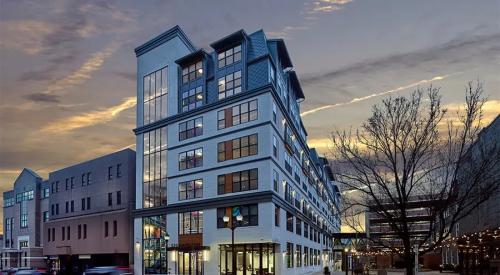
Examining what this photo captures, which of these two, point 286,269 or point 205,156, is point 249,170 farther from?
point 286,269

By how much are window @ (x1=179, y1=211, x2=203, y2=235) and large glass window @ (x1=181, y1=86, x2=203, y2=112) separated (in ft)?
40.0

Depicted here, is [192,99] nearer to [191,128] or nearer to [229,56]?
[191,128]

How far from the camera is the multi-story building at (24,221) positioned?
3907 inches

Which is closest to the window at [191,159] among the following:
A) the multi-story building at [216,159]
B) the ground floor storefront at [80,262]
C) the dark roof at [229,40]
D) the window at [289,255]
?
the multi-story building at [216,159]

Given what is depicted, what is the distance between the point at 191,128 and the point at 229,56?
9.44 m

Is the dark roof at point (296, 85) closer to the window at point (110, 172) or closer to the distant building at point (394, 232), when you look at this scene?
the distant building at point (394, 232)

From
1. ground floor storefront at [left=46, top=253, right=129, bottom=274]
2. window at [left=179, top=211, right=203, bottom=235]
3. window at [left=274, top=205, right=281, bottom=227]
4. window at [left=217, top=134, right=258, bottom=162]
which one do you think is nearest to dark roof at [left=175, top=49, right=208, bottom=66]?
window at [left=217, top=134, right=258, bottom=162]

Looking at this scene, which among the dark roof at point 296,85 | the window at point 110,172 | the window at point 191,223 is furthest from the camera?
the window at point 110,172

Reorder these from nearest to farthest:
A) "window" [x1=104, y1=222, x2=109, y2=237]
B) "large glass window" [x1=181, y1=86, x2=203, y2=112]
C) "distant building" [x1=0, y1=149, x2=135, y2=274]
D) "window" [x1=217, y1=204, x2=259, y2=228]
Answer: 1. "window" [x1=217, y1=204, x2=259, y2=228]
2. "large glass window" [x1=181, y1=86, x2=203, y2=112]
3. "distant building" [x1=0, y1=149, x2=135, y2=274]
4. "window" [x1=104, y1=222, x2=109, y2=237]

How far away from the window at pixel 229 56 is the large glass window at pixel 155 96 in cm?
954

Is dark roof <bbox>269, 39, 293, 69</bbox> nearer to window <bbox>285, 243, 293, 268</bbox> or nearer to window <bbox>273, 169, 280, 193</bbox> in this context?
window <bbox>273, 169, 280, 193</bbox>

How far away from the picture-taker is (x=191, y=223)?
195ft

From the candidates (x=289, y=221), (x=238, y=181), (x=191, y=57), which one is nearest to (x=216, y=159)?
(x=238, y=181)

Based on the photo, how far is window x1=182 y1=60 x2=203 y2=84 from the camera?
204 ft
